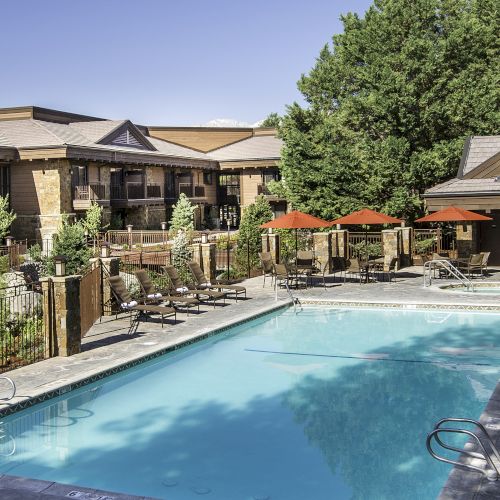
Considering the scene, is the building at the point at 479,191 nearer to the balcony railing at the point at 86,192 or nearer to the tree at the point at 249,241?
the tree at the point at 249,241

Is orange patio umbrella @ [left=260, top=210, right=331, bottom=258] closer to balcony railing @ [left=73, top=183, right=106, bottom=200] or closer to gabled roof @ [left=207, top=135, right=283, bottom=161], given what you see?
balcony railing @ [left=73, top=183, right=106, bottom=200]

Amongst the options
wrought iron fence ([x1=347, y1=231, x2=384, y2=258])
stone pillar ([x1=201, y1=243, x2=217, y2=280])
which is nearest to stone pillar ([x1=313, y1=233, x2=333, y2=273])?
wrought iron fence ([x1=347, y1=231, x2=384, y2=258])

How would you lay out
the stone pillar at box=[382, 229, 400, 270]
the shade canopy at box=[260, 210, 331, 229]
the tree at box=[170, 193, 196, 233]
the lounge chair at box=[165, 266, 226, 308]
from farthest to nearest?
the tree at box=[170, 193, 196, 233]
the stone pillar at box=[382, 229, 400, 270]
the shade canopy at box=[260, 210, 331, 229]
the lounge chair at box=[165, 266, 226, 308]

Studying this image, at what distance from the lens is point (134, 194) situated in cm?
4438

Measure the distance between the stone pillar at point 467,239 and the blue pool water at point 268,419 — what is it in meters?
13.1

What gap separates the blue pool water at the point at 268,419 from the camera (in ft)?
25.0

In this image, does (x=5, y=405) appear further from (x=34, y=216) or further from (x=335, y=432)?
(x=34, y=216)

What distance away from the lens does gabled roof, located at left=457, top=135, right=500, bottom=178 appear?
2830 centimetres

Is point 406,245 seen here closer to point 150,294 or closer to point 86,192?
point 150,294

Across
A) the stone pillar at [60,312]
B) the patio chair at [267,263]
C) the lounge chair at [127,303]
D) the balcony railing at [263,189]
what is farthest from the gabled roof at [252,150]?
Answer: the stone pillar at [60,312]

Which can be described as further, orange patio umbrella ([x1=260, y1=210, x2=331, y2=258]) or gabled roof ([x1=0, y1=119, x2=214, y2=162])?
gabled roof ([x1=0, y1=119, x2=214, y2=162])

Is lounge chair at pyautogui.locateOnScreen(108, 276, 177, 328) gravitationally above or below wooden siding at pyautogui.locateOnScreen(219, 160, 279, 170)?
below

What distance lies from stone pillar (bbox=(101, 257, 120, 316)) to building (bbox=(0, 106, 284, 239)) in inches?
838

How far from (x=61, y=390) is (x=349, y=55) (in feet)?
107
